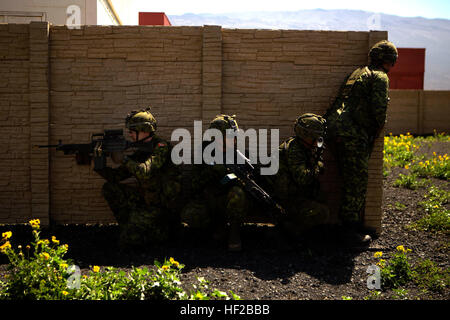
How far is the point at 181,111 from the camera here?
19.2ft

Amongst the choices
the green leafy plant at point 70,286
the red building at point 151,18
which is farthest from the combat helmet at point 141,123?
the red building at point 151,18

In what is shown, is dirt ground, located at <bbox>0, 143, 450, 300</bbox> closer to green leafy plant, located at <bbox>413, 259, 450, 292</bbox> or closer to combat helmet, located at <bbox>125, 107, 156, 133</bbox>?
green leafy plant, located at <bbox>413, 259, 450, 292</bbox>

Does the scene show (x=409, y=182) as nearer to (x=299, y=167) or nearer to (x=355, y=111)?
(x=355, y=111)

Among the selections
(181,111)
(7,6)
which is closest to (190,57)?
(181,111)

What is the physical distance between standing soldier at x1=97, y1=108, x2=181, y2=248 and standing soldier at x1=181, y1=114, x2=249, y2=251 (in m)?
0.29

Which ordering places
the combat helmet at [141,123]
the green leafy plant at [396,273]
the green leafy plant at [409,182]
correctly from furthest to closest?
the green leafy plant at [409,182]
the combat helmet at [141,123]
the green leafy plant at [396,273]

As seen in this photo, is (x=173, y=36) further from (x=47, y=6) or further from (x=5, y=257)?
(x=47, y=6)

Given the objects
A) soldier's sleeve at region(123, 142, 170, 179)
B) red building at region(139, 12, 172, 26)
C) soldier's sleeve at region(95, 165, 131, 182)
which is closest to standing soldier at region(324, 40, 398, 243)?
soldier's sleeve at region(123, 142, 170, 179)

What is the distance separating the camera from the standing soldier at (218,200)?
4918mm

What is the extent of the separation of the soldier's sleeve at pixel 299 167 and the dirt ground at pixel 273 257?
2.67 feet

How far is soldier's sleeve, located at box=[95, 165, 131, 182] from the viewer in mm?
5289

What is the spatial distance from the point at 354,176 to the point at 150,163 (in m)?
2.56

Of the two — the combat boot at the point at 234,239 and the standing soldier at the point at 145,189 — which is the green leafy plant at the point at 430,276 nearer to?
the combat boot at the point at 234,239

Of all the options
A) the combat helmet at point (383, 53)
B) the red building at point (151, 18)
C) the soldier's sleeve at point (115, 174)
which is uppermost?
the red building at point (151, 18)
